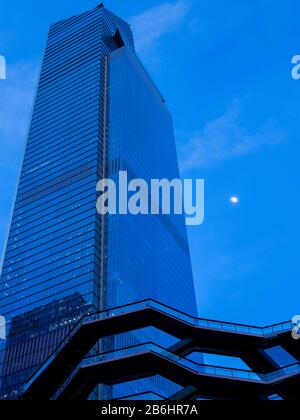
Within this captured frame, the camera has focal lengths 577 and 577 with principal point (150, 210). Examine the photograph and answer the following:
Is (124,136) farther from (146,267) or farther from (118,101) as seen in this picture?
(146,267)

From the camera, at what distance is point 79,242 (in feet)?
512

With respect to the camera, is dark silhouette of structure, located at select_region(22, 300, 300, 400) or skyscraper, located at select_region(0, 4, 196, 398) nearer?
dark silhouette of structure, located at select_region(22, 300, 300, 400)

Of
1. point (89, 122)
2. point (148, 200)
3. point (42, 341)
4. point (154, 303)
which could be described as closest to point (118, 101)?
point (89, 122)

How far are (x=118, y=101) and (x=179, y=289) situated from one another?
65023mm

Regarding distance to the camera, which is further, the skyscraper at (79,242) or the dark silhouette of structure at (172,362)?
the skyscraper at (79,242)

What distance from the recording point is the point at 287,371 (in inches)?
1753

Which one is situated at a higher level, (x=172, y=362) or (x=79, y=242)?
(x=79, y=242)

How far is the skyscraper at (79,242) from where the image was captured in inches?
5635

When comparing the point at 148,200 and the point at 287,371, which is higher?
the point at 148,200

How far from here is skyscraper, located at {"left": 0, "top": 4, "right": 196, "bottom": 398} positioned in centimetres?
14312

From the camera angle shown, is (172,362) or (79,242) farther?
(79,242)

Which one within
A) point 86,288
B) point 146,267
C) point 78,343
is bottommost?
point 78,343

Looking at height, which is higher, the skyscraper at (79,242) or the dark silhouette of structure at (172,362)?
the skyscraper at (79,242)

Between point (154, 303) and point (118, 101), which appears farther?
point (118, 101)
